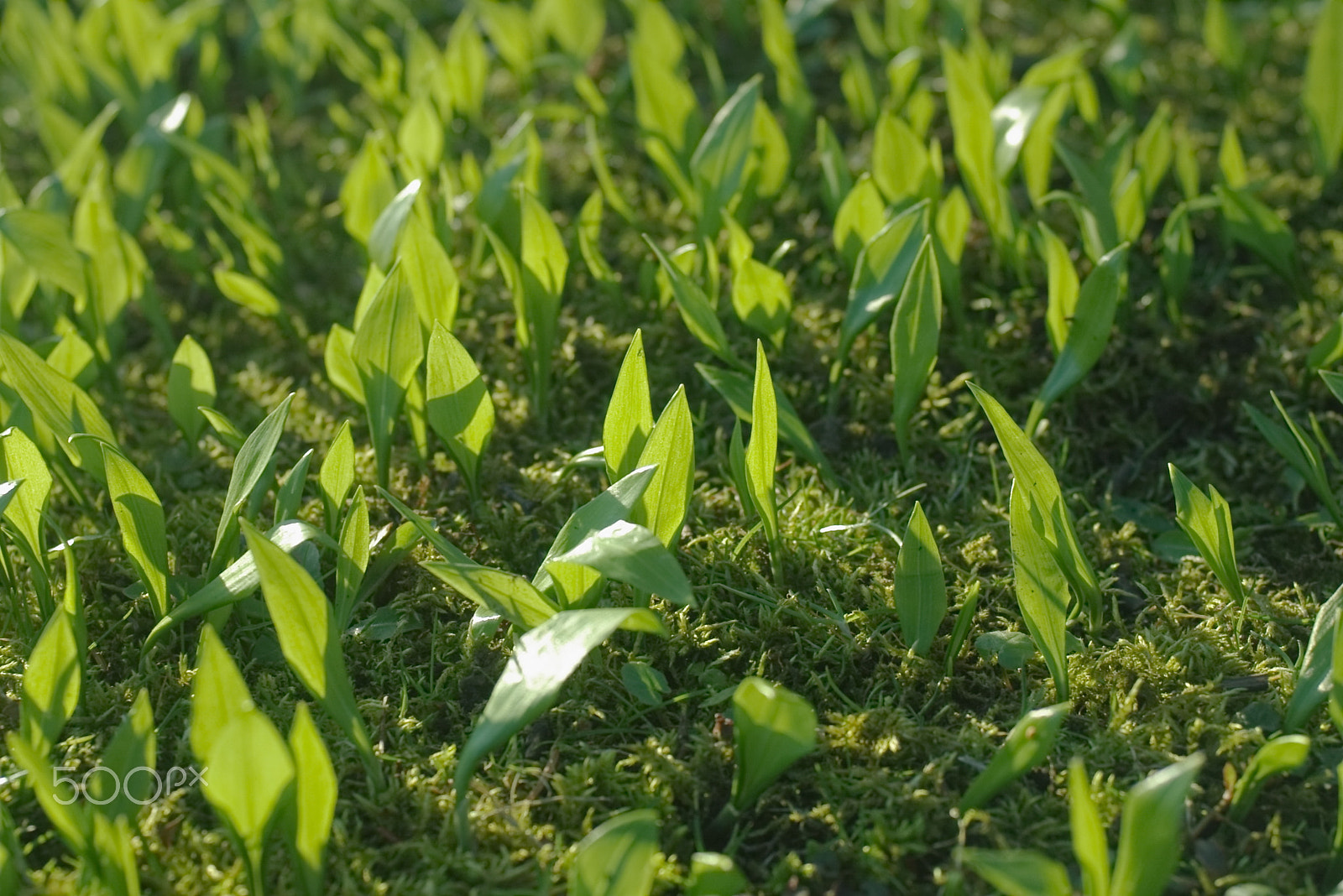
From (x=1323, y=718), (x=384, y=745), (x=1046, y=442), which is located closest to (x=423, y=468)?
(x=384, y=745)

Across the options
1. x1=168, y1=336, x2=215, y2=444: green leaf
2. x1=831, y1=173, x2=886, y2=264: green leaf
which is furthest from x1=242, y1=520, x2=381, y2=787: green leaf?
x1=831, y1=173, x2=886, y2=264: green leaf

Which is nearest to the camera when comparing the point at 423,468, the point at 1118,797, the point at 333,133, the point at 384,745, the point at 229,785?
the point at 229,785

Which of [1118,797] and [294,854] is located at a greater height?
[294,854]

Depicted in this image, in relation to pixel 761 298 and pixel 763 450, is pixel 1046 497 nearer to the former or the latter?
pixel 763 450

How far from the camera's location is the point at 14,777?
151 cm

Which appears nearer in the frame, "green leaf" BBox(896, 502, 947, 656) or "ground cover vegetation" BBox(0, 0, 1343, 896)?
"ground cover vegetation" BBox(0, 0, 1343, 896)

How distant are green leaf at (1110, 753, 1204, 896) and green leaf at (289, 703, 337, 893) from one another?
32.0 inches

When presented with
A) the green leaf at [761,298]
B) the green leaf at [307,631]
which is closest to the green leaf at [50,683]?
the green leaf at [307,631]

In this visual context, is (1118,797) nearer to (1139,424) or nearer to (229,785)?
(1139,424)

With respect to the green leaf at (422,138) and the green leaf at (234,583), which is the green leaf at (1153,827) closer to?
the green leaf at (234,583)

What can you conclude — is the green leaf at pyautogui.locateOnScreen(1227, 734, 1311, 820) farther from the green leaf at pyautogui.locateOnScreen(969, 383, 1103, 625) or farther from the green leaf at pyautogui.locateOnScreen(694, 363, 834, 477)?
the green leaf at pyautogui.locateOnScreen(694, 363, 834, 477)

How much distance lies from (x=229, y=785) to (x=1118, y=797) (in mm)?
1002

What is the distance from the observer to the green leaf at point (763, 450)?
1.65 m

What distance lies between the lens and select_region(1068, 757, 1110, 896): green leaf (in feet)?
4.04
